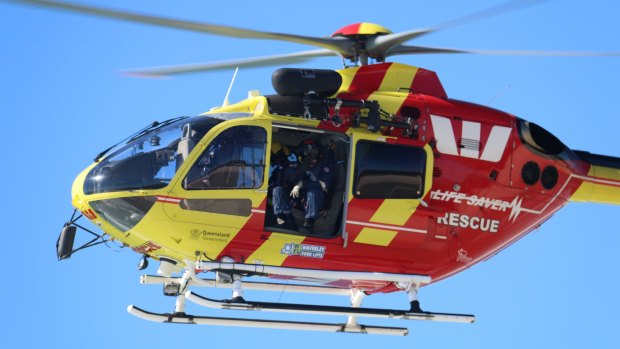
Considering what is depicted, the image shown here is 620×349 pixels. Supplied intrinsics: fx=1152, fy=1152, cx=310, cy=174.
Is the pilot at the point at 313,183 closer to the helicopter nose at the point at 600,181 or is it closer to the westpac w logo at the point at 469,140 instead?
the westpac w logo at the point at 469,140

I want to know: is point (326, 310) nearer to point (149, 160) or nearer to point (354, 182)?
point (354, 182)

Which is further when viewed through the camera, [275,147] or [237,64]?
[237,64]

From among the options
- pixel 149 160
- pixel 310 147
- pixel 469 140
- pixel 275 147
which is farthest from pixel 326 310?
pixel 469 140

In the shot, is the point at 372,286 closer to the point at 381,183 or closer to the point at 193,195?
the point at 381,183

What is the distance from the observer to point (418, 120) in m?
13.9

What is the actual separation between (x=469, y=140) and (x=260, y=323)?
11.1ft

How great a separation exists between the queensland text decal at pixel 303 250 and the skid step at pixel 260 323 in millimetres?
Result: 1062

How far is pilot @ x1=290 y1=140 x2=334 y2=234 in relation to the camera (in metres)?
13.3

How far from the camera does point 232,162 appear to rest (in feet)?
42.5

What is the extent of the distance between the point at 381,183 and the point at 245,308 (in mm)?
2176

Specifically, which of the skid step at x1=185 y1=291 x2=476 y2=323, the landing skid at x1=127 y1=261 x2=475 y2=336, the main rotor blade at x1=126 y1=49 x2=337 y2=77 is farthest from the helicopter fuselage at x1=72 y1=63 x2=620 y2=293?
the main rotor blade at x1=126 y1=49 x2=337 y2=77

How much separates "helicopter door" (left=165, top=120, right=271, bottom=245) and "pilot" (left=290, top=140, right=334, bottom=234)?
550 mm

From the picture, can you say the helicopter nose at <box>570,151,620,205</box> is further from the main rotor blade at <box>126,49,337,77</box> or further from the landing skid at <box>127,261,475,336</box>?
the main rotor blade at <box>126,49,337,77</box>

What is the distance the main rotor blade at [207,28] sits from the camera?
11.7 m
